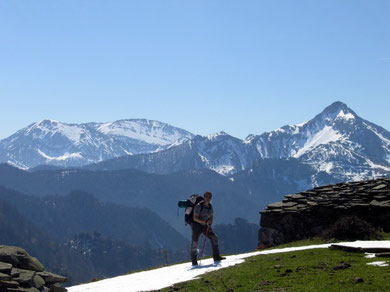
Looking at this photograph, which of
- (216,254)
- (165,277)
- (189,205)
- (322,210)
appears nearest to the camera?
(165,277)

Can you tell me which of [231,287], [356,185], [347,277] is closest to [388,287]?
[347,277]

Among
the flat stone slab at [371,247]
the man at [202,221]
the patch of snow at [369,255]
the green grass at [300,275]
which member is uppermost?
the man at [202,221]

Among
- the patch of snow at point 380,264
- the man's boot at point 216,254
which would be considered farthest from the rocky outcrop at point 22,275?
the patch of snow at point 380,264

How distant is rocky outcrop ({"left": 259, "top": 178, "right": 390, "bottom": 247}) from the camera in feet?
117

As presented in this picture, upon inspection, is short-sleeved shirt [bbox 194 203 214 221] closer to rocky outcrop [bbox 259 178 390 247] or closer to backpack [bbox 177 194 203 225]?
backpack [bbox 177 194 203 225]

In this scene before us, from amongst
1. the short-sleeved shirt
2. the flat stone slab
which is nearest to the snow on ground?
the flat stone slab

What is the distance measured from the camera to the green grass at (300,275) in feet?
62.5

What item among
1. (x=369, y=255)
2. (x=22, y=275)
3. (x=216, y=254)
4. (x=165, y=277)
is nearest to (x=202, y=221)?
(x=216, y=254)

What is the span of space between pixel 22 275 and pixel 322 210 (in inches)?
850

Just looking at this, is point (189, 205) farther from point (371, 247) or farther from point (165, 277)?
point (371, 247)

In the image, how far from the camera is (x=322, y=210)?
1463 inches

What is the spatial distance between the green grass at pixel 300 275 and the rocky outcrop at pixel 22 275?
604 centimetres

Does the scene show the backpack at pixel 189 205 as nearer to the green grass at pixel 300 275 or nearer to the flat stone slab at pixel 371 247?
the green grass at pixel 300 275

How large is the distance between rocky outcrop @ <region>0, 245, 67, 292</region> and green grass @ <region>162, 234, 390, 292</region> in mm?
6040
